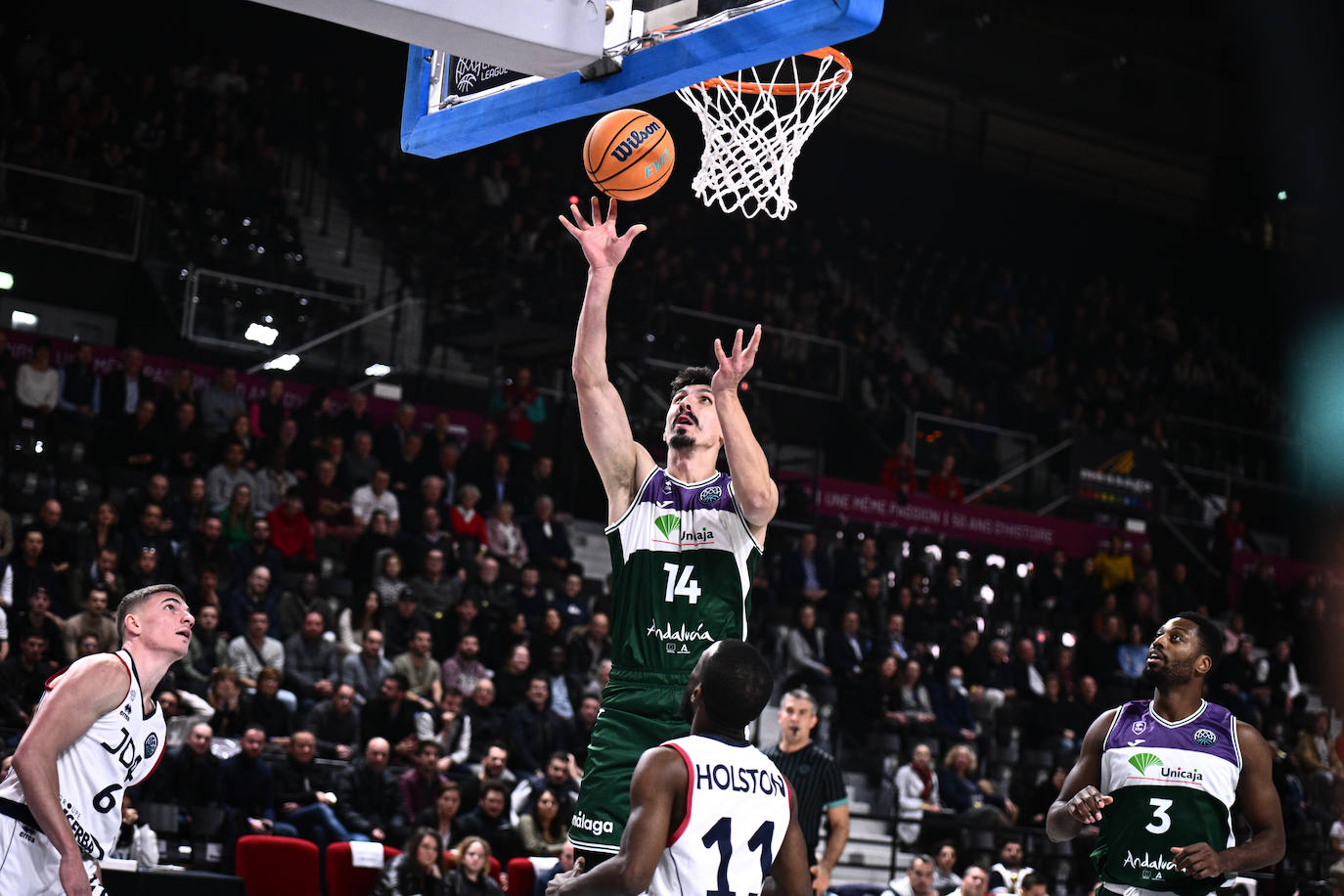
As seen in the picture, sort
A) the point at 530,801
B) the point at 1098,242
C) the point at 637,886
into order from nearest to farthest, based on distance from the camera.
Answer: the point at 637,886
the point at 530,801
the point at 1098,242

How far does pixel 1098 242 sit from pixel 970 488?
8.92 m

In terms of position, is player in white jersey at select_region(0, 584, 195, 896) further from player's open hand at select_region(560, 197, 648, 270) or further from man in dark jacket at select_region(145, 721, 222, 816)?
man in dark jacket at select_region(145, 721, 222, 816)

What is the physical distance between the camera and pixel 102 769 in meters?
5.21

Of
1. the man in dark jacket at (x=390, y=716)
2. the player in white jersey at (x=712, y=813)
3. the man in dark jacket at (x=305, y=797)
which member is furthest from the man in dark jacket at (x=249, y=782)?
the player in white jersey at (x=712, y=813)

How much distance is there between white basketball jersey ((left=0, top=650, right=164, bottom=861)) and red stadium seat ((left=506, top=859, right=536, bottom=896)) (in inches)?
197

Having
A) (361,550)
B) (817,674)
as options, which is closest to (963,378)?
(817,674)

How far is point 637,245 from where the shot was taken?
2059 centimetres

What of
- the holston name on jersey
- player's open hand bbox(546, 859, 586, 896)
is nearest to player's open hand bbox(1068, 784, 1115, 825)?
the holston name on jersey

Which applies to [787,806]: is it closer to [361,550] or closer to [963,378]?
[361,550]

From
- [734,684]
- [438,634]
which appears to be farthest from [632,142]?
[438,634]

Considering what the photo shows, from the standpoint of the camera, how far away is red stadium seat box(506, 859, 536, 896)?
1004cm

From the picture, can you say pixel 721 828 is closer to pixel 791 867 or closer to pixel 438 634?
pixel 791 867

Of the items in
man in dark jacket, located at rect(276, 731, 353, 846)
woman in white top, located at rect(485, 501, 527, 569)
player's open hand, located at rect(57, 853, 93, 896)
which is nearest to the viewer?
player's open hand, located at rect(57, 853, 93, 896)

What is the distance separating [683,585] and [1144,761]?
2.08m
